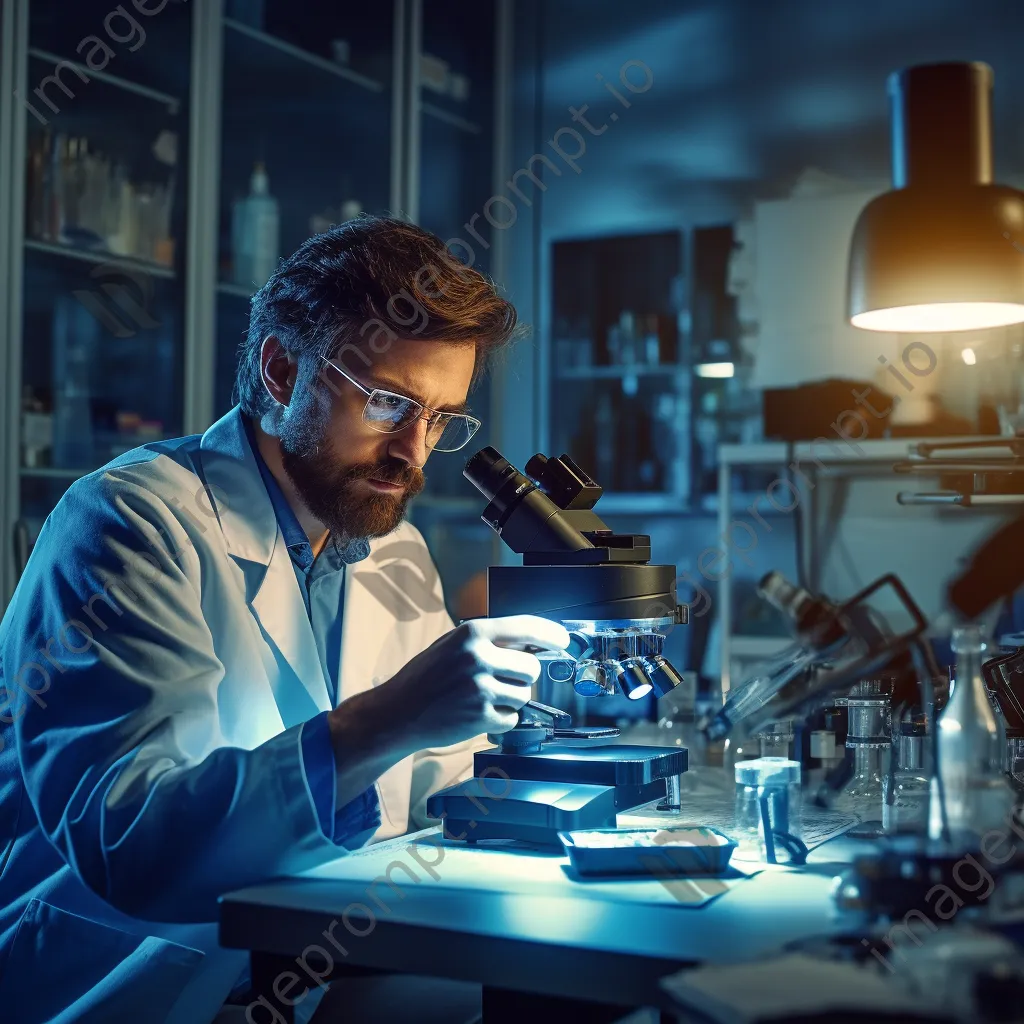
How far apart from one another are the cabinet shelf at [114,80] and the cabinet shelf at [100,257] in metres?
0.38

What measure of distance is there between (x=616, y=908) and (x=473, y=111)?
3347 millimetres

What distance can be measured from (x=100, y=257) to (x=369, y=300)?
4.27 feet

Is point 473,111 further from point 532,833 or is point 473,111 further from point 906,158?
point 532,833

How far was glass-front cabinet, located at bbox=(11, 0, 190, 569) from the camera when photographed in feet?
8.01

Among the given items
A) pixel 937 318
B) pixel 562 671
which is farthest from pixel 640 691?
pixel 937 318

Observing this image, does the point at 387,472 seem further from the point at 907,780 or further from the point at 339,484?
the point at 907,780

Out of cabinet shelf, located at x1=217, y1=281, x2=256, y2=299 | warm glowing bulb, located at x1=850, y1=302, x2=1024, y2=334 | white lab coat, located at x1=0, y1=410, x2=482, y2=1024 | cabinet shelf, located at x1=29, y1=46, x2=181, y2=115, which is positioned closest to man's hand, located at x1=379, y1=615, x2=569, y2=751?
white lab coat, located at x1=0, y1=410, x2=482, y2=1024

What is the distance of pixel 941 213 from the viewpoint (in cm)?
147

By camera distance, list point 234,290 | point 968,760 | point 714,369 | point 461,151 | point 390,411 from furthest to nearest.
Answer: point 461,151
point 714,369
point 234,290
point 390,411
point 968,760

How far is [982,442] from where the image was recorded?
181cm

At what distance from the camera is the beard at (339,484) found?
1572mm

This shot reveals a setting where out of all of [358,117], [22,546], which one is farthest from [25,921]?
[358,117]

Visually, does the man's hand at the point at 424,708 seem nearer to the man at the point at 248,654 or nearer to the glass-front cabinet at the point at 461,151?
the man at the point at 248,654

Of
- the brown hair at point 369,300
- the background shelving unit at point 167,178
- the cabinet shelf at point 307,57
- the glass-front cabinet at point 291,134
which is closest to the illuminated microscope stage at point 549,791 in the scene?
the brown hair at point 369,300
